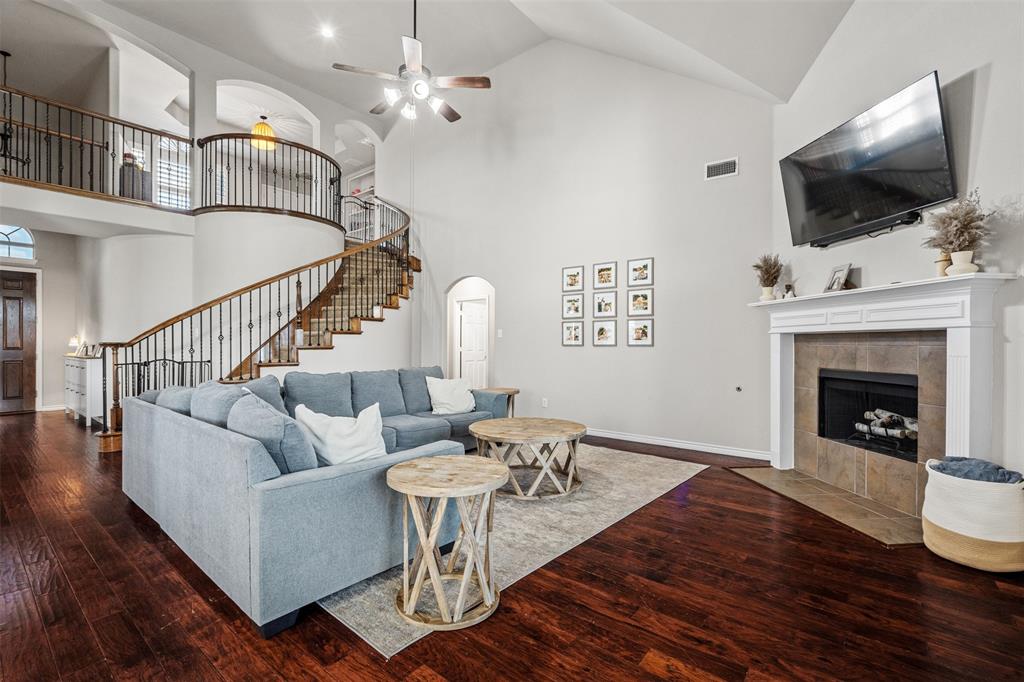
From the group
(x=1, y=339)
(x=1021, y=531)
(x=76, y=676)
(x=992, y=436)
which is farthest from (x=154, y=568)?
(x=1, y=339)

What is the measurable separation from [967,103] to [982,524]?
8.01 ft

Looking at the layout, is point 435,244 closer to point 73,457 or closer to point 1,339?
point 73,457

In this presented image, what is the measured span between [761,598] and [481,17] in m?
6.78

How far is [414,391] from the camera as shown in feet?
16.2

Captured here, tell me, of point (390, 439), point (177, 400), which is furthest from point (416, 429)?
point (177, 400)

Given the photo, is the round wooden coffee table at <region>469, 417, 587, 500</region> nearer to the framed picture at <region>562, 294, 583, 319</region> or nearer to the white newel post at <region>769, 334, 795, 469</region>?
the white newel post at <region>769, 334, 795, 469</region>

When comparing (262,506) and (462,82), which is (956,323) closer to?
(262,506)

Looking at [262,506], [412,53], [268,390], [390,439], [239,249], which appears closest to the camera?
[262,506]

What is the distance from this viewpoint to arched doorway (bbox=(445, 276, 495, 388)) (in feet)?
24.9

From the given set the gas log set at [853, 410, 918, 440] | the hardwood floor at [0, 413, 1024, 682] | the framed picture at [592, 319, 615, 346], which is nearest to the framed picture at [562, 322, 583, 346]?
the framed picture at [592, 319, 615, 346]

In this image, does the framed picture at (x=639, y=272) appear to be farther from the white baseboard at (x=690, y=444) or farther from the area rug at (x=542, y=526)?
the area rug at (x=542, y=526)

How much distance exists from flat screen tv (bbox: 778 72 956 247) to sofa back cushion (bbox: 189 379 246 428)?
14.0ft

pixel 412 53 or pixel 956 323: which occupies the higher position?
pixel 412 53

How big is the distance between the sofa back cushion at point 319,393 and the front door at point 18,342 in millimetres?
6508
